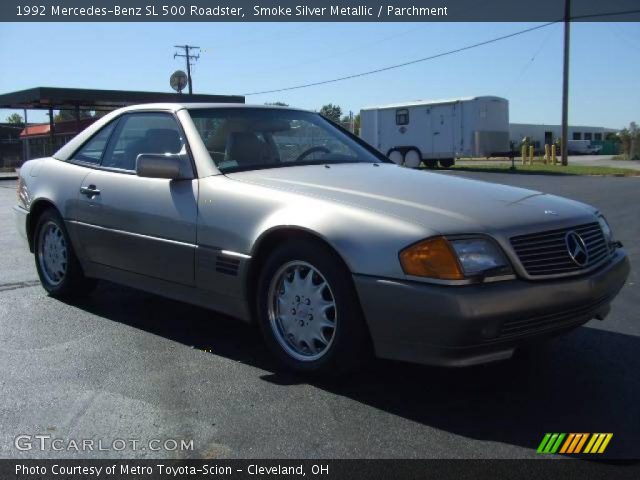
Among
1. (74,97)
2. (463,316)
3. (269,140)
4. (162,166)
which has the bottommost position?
(463,316)

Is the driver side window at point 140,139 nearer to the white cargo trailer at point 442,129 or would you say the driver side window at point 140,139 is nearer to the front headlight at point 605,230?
the front headlight at point 605,230

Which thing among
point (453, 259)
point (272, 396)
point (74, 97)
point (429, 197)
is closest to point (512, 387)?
point (453, 259)

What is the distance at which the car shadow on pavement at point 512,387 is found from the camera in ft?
10.2

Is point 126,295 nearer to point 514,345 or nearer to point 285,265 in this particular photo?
point 285,265

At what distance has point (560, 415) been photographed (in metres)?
3.23

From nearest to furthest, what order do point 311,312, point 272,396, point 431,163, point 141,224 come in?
point 272,396 < point 311,312 < point 141,224 < point 431,163

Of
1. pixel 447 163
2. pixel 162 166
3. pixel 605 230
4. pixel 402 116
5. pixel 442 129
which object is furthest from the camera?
pixel 447 163

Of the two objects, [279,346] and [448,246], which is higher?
[448,246]

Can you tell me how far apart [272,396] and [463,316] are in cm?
109

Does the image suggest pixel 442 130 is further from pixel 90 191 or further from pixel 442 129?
pixel 90 191

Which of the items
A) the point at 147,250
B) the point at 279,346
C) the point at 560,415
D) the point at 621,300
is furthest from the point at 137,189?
the point at 621,300

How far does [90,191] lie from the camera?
4.98 metres

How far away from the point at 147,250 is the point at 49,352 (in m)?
0.86

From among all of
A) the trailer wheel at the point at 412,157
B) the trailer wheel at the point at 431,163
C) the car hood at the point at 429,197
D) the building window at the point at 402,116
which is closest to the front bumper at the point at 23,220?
the car hood at the point at 429,197
